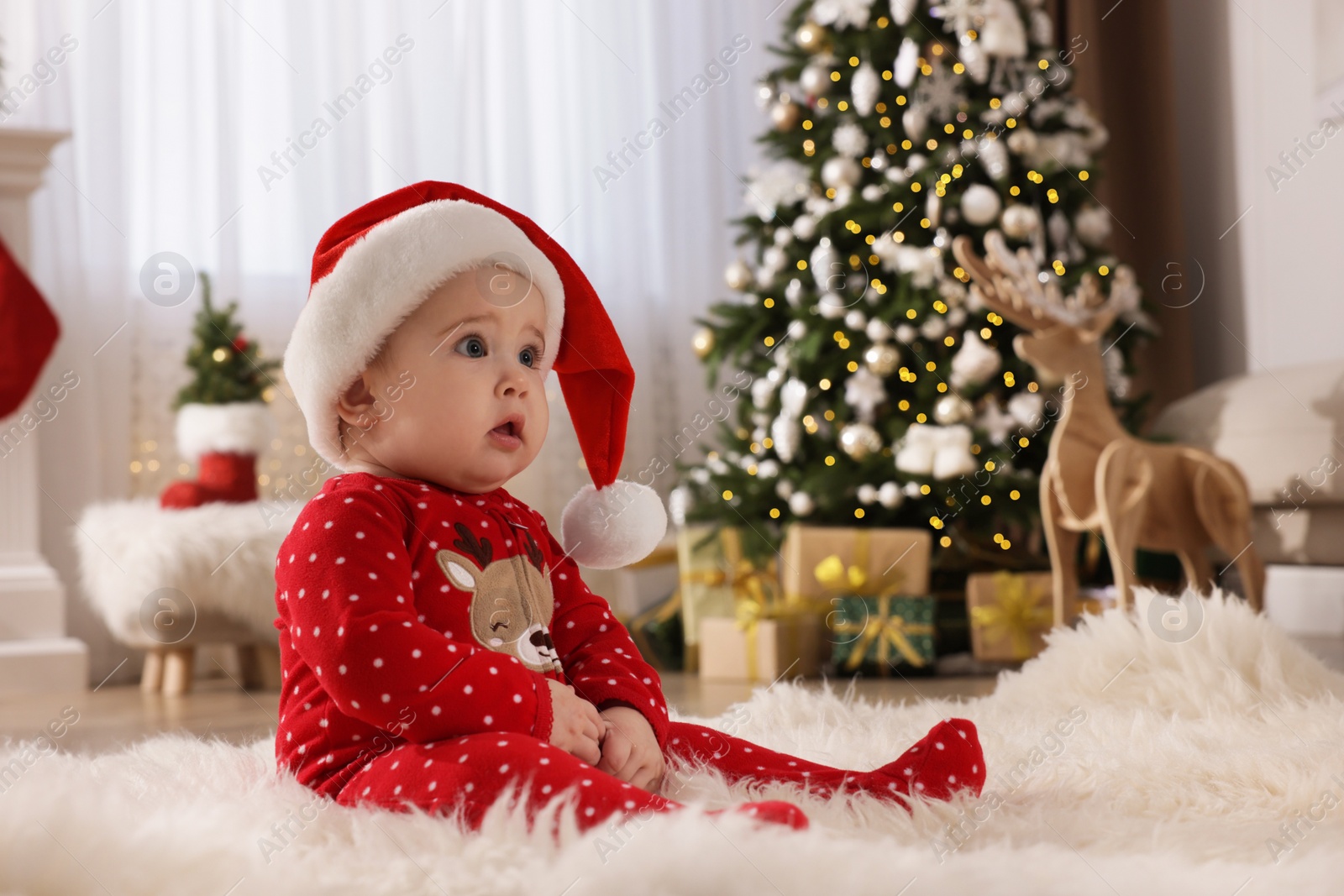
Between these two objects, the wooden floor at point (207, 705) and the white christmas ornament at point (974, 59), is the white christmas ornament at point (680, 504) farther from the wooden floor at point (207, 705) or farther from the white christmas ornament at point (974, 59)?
the white christmas ornament at point (974, 59)

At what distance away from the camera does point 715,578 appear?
2547 mm

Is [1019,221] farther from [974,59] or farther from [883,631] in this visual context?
[883,631]

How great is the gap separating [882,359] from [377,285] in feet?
5.76

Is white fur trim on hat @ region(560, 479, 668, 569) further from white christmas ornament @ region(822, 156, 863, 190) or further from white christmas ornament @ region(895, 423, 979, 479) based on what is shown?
white christmas ornament @ region(822, 156, 863, 190)

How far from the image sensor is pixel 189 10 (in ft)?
9.40

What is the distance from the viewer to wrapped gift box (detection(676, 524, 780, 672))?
2514 mm

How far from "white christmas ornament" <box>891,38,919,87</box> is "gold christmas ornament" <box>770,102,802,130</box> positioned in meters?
0.27

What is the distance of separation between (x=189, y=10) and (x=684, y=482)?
164 cm

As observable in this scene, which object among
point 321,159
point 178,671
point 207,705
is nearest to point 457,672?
point 207,705

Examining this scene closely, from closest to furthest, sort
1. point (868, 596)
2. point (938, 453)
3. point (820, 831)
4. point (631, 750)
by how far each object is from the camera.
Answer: point (820, 831) → point (631, 750) → point (868, 596) → point (938, 453)

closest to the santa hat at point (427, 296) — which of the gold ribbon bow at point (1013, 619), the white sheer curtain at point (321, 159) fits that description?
the gold ribbon bow at point (1013, 619)

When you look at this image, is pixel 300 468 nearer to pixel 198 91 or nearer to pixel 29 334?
pixel 29 334

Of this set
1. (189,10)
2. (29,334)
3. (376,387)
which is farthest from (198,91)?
(376,387)

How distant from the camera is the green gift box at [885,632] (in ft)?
7.52
